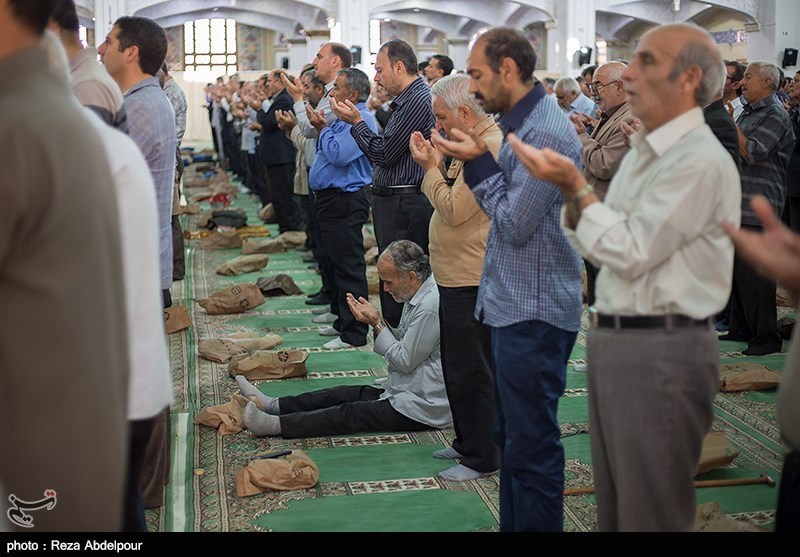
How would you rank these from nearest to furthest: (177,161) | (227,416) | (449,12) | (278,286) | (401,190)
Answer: (227,416) < (401,190) < (177,161) < (278,286) < (449,12)

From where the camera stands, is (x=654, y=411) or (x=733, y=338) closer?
(x=654, y=411)

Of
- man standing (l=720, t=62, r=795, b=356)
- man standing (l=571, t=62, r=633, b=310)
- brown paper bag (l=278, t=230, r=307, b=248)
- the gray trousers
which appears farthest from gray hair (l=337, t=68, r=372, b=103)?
brown paper bag (l=278, t=230, r=307, b=248)

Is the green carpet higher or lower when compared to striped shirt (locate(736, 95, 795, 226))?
lower

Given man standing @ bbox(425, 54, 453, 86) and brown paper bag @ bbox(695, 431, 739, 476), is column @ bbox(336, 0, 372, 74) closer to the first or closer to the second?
man standing @ bbox(425, 54, 453, 86)

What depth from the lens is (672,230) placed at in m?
2.18

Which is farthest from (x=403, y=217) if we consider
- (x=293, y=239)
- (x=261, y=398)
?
(x=293, y=239)

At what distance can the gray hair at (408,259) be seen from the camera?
433 cm

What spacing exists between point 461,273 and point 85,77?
1.46 meters

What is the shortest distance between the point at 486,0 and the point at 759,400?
24.4 m

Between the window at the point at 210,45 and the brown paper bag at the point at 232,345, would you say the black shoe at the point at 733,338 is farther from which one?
the window at the point at 210,45

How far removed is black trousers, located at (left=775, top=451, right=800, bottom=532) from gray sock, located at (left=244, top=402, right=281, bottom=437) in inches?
90.7

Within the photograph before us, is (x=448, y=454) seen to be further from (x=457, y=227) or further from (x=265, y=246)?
(x=265, y=246)

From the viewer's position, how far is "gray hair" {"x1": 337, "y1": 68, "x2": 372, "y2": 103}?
18.9 feet

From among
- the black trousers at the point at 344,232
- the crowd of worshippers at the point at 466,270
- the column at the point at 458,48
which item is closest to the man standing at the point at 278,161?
the black trousers at the point at 344,232
